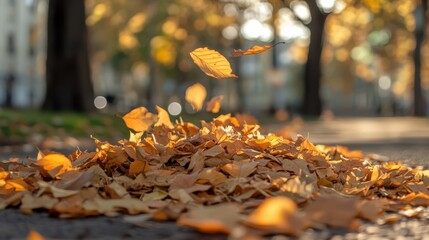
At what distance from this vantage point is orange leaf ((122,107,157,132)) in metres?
5.74

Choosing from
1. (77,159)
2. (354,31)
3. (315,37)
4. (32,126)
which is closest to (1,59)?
(354,31)

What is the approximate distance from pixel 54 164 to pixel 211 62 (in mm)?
1215

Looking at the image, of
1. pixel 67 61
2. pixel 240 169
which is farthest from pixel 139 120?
pixel 67 61

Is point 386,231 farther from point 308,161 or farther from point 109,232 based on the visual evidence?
point 308,161

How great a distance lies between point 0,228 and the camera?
3.64m

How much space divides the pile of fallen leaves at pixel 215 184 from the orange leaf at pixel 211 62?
Answer: 0.42 m

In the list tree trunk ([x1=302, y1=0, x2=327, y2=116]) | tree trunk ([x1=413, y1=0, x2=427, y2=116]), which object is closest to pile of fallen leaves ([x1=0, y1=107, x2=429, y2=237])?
tree trunk ([x1=413, y1=0, x2=427, y2=116])

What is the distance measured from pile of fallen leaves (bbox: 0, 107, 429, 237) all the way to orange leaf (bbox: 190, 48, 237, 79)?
1.39 ft

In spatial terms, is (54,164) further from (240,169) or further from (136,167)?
(240,169)

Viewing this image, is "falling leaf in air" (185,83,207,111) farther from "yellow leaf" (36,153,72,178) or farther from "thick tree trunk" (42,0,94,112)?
"thick tree trunk" (42,0,94,112)

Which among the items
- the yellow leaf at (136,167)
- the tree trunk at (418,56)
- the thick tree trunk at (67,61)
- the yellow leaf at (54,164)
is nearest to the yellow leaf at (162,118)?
the yellow leaf at (136,167)

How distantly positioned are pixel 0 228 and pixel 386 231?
175 centimetres

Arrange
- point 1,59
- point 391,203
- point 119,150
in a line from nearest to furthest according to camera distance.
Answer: point 391,203, point 119,150, point 1,59

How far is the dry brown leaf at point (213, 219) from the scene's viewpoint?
10.8 ft
